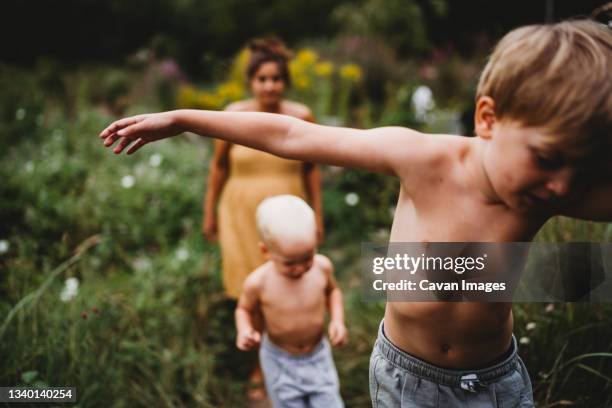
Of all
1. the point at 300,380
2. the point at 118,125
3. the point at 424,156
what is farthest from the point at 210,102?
the point at 424,156

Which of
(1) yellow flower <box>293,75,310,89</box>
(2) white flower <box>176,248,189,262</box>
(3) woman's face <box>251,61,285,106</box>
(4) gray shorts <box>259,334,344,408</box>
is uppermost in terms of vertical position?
(1) yellow flower <box>293,75,310,89</box>

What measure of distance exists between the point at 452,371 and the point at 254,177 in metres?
2.24

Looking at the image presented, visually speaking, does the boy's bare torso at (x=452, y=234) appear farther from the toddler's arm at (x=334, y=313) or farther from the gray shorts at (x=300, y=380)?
the gray shorts at (x=300, y=380)

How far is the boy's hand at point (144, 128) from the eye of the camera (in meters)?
1.33

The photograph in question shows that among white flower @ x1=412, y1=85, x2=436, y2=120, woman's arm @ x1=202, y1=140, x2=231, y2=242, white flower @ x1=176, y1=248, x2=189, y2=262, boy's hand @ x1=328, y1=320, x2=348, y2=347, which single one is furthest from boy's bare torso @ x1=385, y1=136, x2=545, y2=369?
white flower @ x1=412, y1=85, x2=436, y2=120

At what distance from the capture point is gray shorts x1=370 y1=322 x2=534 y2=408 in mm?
1385

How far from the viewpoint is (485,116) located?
46.5 inches

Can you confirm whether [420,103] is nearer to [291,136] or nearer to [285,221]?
[285,221]

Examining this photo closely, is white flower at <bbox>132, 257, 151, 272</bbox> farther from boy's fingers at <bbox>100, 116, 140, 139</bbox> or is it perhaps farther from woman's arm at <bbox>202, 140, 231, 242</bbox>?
boy's fingers at <bbox>100, 116, 140, 139</bbox>

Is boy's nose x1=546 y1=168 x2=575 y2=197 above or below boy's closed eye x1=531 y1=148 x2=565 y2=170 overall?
below

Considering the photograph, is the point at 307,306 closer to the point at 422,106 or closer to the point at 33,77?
the point at 422,106

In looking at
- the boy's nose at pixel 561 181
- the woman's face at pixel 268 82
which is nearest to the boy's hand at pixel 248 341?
the boy's nose at pixel 561 181

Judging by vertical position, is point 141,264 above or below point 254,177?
below

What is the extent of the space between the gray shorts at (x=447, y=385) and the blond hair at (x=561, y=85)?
65 cm
